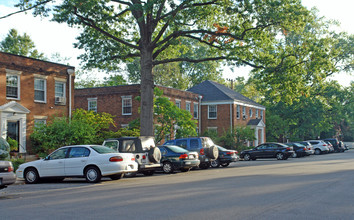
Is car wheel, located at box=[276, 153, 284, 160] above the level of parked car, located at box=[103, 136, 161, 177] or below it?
below

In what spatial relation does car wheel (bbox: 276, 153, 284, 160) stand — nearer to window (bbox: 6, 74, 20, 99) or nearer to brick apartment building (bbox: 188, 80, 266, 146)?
brick apartment building (bbox: 188, 80, 266, 146)

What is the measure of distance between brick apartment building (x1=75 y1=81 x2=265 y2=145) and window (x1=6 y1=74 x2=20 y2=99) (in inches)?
529

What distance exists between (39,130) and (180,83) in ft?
131

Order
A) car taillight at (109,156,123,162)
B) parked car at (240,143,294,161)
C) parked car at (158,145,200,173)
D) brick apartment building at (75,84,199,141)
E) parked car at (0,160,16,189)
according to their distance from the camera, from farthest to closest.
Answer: brick apartment building at (75,84,199,141) < parked car at (240,143,294,161) < parked car at (158,145,200,173) < car taillight at (109,156,123,162) < parked car at (0,160,16,189)

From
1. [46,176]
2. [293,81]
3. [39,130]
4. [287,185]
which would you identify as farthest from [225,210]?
[39,130]

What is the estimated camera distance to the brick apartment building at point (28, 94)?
26266 millimetres

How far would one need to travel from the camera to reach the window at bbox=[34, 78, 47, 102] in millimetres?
28611

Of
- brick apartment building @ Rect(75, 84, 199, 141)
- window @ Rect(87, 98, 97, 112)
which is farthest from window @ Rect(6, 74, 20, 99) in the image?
window @ Rect(87, 98, 97, 112)

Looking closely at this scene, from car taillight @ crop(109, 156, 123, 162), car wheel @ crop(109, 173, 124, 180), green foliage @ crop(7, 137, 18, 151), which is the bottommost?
car wheel @ crop(109, 173, 124, 180)

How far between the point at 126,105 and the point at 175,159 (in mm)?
19815

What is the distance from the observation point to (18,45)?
6494cm

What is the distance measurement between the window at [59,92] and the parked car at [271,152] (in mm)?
16037

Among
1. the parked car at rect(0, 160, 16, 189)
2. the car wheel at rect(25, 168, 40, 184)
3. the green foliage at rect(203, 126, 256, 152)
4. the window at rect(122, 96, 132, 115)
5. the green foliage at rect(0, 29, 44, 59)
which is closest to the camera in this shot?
the parked car at rect(0, 160, 16, 189)

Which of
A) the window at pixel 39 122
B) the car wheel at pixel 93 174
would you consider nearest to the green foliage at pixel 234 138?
the window at pixel 39 122
